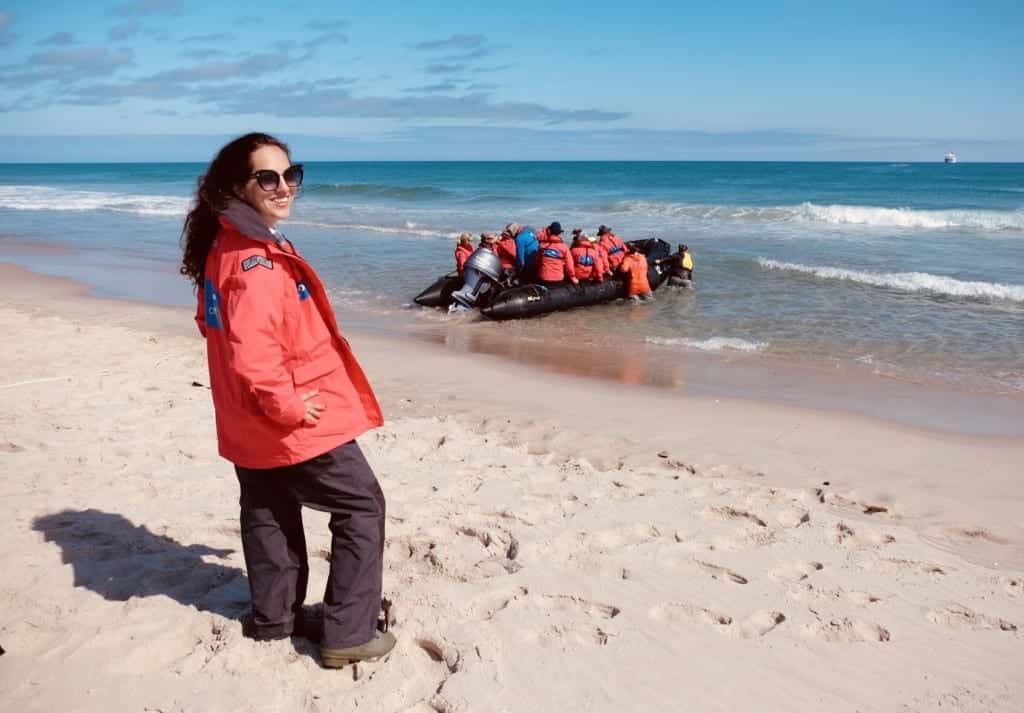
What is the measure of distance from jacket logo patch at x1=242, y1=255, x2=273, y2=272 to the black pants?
2.11 feet

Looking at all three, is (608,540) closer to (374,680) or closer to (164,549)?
(374,680)

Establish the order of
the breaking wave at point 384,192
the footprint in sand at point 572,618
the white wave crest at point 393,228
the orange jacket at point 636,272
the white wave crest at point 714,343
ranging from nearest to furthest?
the footprint in sand at point 572,618, the white wave crest at point 714,343, the orange jacket at point 636,272, the white wave crest at point 393,228, the breaking wave at point 384,192

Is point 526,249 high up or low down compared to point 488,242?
down

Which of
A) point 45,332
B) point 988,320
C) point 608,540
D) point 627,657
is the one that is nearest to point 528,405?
point 608,540

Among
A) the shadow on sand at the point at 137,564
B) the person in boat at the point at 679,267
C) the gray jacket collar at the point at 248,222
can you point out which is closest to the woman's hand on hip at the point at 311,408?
the gray jacket collar at the point at 248,222

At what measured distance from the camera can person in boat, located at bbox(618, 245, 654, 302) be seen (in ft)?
45.6

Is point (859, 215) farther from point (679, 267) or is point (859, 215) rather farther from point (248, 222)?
point (248, 222)

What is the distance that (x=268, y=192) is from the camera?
2748 mm

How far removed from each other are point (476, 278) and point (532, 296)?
3.07 feet

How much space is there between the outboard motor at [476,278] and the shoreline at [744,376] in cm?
73

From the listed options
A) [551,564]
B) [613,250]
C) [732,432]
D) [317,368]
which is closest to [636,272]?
[613,250]

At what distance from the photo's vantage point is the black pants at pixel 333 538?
2.88m

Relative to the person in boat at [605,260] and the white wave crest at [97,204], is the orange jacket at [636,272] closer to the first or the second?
the person in boat at [605,260]

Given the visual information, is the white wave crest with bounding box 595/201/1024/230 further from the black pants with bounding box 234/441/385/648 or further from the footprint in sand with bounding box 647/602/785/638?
the black pants with bounding box 234/441/385/648
